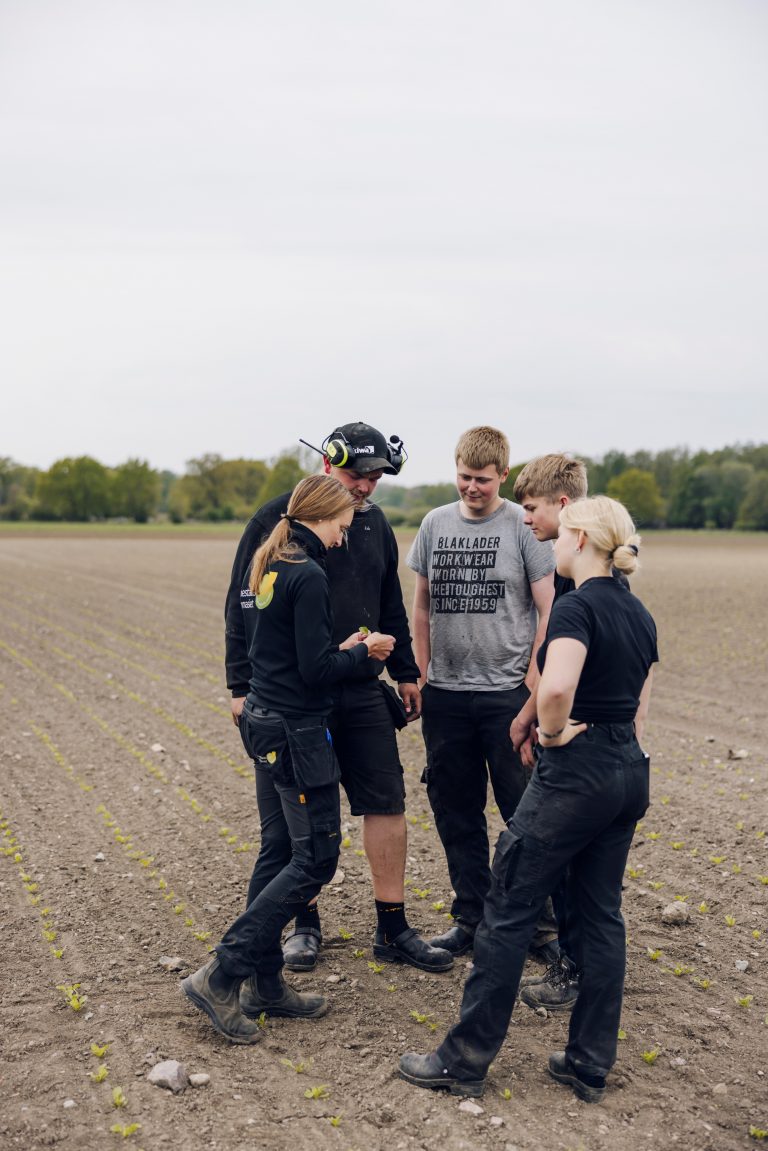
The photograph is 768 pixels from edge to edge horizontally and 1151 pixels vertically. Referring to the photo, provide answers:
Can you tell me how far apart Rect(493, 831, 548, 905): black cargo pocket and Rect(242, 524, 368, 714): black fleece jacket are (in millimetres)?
961

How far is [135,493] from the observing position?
119625 mm

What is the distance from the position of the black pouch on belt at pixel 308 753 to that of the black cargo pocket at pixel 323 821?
4 centimetres

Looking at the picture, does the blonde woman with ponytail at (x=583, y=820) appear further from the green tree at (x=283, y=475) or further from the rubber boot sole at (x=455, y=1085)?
the green tree at (x=283, y=475)

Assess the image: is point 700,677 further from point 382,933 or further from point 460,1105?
point 460,1105

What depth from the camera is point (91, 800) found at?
7340 millimetres

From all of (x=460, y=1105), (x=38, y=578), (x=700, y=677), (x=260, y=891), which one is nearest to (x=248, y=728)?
(x=260, y=891)

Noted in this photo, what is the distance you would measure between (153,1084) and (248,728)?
1.35 metres

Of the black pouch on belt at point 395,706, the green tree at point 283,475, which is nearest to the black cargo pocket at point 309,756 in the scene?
the black pouch on belt at point 395,706

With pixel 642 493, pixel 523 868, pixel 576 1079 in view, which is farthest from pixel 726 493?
pixel 523 868

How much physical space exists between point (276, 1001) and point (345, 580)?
1862 millimetres

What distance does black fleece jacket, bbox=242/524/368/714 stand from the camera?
3.88 metres

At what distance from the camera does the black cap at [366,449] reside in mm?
4500

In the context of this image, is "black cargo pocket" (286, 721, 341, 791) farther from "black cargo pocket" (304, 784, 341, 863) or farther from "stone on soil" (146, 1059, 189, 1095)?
"stone on soil" (146, 1059, 189, 1095)

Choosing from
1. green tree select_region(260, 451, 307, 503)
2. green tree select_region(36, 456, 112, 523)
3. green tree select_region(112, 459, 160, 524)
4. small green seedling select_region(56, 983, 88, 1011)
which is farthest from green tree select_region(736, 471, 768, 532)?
small green seedling select_region(56, 983, 88, 1011)
